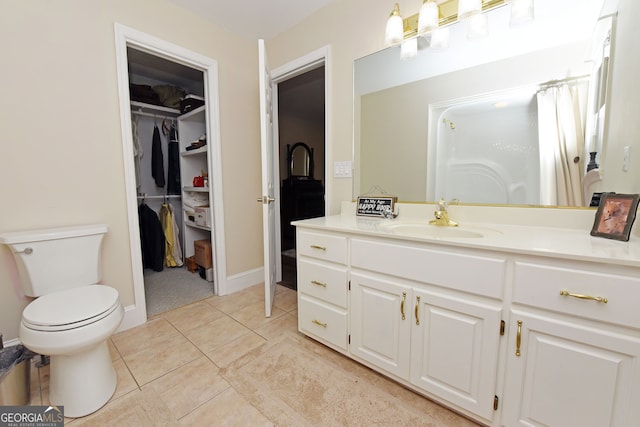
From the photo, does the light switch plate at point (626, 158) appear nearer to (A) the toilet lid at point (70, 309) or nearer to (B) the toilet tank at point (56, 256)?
(A) the toilet lid at point (70, 309)

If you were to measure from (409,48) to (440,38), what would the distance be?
0.60 feet

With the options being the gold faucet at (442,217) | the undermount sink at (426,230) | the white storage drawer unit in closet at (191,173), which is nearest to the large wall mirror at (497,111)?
the gold faucet at (442,217)

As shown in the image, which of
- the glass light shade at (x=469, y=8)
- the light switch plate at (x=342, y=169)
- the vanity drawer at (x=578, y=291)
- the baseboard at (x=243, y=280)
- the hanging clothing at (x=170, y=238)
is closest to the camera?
the vanity drawer at (x=578, y=291)

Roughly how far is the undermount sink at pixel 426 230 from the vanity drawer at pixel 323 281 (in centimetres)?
37

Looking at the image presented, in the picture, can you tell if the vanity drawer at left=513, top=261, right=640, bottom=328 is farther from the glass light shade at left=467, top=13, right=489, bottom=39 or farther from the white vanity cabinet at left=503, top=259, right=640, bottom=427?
the glass light shade at left=467, top=13, right=489, bottom=39

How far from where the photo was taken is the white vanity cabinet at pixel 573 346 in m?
0.78

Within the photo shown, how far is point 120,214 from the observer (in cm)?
182

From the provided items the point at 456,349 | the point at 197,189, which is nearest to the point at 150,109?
the point at 197,189

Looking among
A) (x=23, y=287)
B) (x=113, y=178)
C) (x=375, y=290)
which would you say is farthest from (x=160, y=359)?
(x=375, y=290)

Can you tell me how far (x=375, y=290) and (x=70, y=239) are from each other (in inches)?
70.2

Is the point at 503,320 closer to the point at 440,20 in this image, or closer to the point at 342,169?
the point at 342,169

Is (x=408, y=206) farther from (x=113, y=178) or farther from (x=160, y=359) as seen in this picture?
(x=113, y=178)

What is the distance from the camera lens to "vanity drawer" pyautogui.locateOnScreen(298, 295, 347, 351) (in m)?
1.48

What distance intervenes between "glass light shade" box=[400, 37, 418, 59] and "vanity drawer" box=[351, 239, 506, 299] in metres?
1.24
